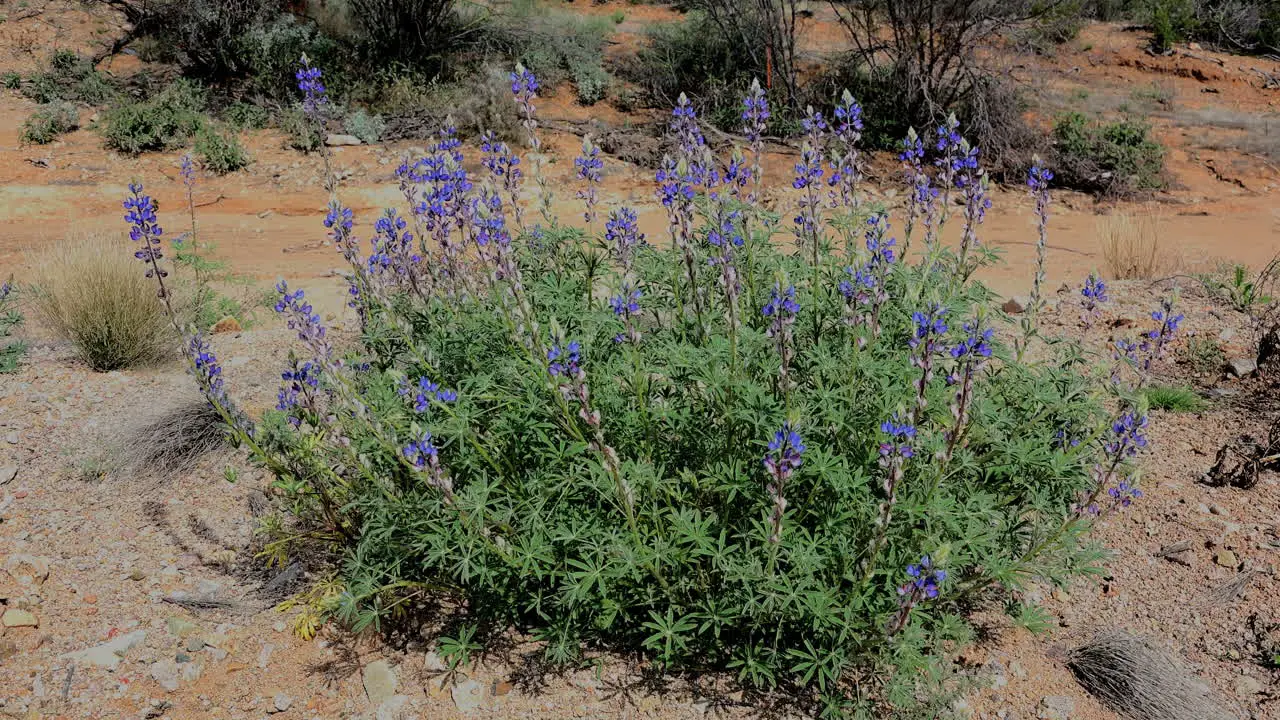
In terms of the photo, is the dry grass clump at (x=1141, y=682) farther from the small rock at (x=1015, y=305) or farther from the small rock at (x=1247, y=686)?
the small rock at (x=1015, y=305)

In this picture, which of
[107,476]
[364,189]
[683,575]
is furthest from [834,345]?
[364,189]

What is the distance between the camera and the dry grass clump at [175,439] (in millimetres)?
4902

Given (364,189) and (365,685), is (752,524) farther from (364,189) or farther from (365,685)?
(364,189)

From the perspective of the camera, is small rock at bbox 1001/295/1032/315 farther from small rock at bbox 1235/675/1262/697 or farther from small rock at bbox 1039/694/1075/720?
small rock at bbox 1039/694/1075/720

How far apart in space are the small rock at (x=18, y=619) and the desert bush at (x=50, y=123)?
12685 millimetres

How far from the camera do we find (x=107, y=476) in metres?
4.89

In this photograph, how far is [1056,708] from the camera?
345cm

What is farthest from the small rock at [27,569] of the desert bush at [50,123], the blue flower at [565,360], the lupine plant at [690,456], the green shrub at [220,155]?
the desert bush at [50,123]

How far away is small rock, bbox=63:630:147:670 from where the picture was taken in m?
3.64

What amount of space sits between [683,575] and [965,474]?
1.20m

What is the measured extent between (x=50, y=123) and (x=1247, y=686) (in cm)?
1636

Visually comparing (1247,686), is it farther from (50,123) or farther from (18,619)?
(50,123)

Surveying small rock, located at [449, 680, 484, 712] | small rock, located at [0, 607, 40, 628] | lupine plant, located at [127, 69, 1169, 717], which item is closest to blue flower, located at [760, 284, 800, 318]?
lupine plant, located at [127, 69, 1169, 717]

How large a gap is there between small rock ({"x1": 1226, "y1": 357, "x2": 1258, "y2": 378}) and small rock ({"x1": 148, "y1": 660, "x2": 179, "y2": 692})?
244 inches
